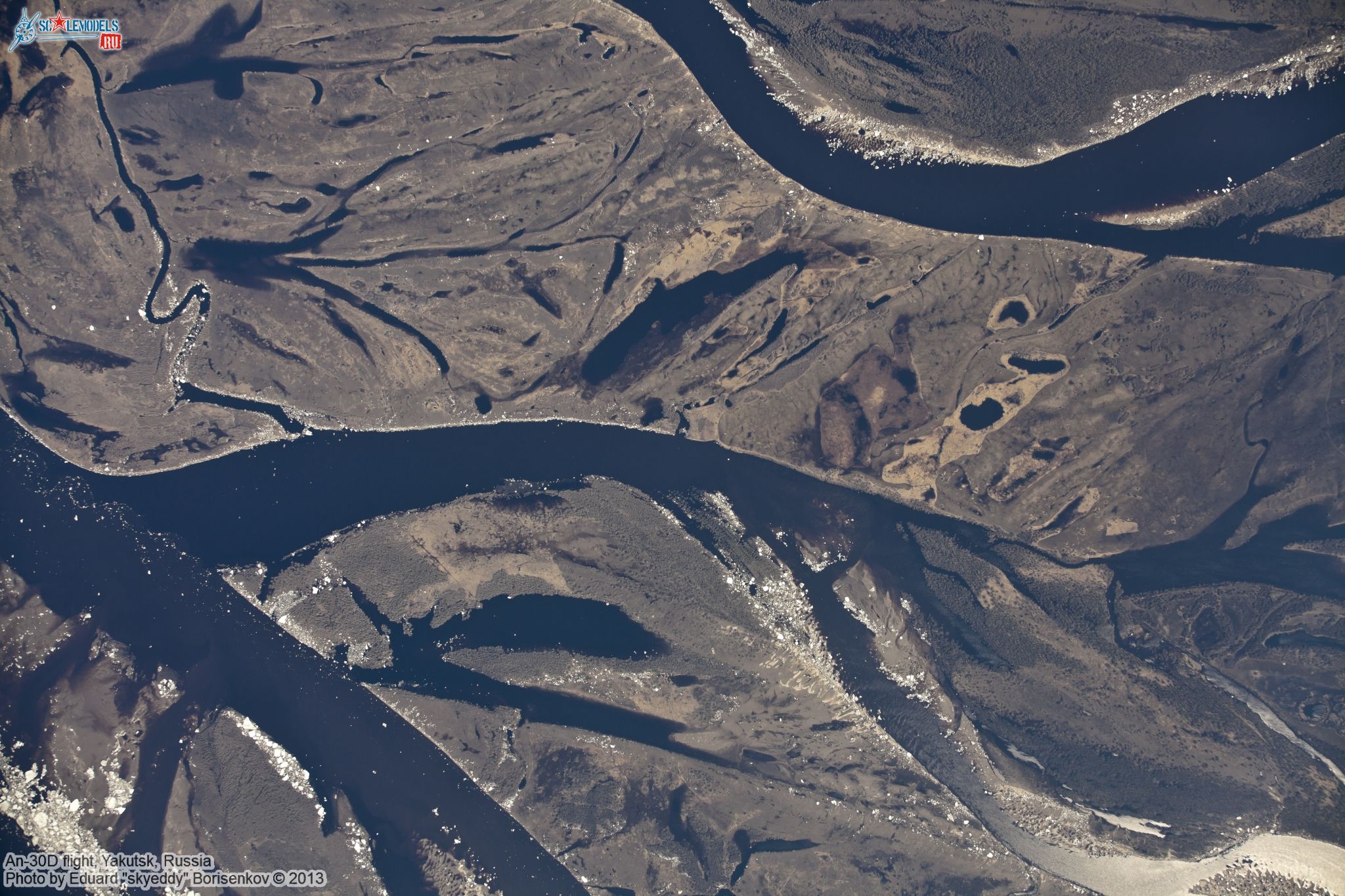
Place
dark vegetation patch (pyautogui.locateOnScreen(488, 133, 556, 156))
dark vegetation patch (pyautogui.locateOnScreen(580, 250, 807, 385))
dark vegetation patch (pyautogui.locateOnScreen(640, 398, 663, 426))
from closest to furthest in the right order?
dark vegetation patch (pyautogui.locateOnScreen(488, 133, 556, 156)), dark vegetation patch (pyautogui.locateOnScreen(580, 250, 807, 385)), dark vegetation patch (pyautogui.locateOnScreen(640, 398, 663, 426))

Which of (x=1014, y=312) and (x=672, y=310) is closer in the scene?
(x=1014, y=312)

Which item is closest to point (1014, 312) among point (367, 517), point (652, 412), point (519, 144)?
point (652, 412)

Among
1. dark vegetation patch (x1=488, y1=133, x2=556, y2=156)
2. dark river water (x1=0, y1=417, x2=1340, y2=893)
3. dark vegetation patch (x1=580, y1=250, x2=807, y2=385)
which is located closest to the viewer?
dark vegetation patch (x1=488, y1=133, x2=556, y2=156)

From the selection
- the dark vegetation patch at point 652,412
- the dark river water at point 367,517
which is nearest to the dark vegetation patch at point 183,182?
the dark river water at point 367,517

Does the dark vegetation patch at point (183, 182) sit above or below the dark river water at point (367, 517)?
above

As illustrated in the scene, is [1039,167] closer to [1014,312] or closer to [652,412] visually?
[1014,312]

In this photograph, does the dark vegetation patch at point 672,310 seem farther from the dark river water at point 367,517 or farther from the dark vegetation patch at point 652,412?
the dark river water at point 367,517

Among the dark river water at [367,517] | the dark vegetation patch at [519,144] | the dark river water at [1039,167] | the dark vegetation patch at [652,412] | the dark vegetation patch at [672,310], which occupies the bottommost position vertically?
the dark river water at [367,517]

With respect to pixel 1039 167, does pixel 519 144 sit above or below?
below

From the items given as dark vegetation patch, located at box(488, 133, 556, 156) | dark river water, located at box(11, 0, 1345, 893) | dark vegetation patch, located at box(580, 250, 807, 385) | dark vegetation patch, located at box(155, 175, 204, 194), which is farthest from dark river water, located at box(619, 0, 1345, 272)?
dark vegetation patch, located at box(155, 175, 204, 194)

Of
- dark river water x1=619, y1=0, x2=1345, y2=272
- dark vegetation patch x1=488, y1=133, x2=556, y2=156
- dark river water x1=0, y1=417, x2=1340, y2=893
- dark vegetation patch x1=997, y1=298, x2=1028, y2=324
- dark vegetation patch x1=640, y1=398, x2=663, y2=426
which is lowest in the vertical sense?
dark river water x1=0, y1=417, x2=1340, y2=893

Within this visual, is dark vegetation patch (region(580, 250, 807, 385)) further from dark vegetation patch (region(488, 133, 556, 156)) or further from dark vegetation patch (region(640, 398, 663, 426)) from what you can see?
dark vegetation patch (region(488, 133, 556, 156))

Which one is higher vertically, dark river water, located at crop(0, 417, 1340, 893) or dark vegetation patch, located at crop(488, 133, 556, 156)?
dark vegetation patch, located at crop(488, 133, 556, 156)
